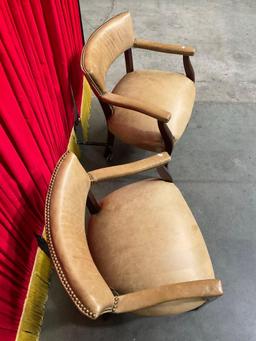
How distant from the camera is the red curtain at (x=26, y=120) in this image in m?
1.01

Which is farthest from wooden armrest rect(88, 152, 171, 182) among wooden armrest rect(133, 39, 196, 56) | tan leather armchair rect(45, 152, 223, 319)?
wooden armrest rect(133, 39, 196, 56)

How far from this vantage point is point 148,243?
1246 millimetres

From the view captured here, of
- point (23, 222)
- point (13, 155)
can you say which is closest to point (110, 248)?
point (23, 222)

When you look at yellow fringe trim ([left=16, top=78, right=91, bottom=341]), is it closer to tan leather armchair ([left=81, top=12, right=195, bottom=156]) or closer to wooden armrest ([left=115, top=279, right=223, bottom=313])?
wooden armrest ([left=115, top=279, right=223, bottom=313])

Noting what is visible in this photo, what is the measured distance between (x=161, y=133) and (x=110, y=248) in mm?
643

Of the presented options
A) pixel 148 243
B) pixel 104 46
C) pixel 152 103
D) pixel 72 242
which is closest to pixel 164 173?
pixel 148 243

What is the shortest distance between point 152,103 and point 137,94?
0.12 metres

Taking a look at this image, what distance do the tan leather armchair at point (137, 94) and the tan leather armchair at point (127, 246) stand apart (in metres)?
0.30

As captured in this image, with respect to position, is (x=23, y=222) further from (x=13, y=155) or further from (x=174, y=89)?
(x=174, y=89)

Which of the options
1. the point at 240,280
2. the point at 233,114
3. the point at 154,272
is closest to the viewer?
the point at 154,272

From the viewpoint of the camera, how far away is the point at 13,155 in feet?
3.49

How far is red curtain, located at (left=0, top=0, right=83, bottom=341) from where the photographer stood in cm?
101

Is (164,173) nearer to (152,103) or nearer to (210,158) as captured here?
(152,103)

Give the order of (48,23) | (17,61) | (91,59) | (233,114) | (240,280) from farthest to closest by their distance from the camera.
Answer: (233,114) < (240,280) < (91,59) < (48,23) < (17,61)
